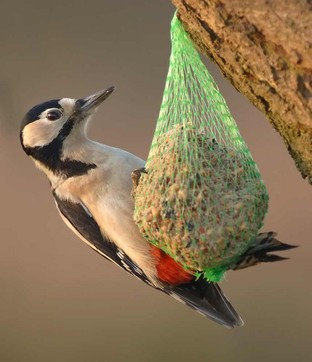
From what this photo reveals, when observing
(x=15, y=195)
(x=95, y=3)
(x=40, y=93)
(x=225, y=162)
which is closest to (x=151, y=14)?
(x=95, y=3)

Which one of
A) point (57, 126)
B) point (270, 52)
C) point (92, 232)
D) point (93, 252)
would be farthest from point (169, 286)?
point (93, 252)

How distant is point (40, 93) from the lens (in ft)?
15.2

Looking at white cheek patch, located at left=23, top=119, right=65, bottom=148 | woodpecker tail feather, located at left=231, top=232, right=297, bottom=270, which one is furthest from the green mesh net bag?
white cheek patch, located at left=23, top=119, right=65, bottom=148

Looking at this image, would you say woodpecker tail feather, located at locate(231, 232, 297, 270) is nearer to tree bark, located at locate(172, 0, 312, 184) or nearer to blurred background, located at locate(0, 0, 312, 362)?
tree bark, located at locate(172, 0, 312, 184)

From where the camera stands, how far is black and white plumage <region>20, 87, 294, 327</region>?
8.90 ft

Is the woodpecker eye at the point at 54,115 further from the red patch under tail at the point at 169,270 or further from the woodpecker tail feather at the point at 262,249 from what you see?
the woodpecker tail feather at the point at 262,249

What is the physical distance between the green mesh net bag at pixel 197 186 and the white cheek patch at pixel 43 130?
63cm

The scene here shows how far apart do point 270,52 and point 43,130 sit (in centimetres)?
132

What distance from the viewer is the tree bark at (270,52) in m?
1.66

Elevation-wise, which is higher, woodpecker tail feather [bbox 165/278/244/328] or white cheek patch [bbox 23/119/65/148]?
white cheek patch [bbox 23/119/65/148]

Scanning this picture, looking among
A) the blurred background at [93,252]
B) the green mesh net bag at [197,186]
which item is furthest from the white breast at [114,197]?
the blurred background at [93,252]

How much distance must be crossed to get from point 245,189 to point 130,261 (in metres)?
0.77

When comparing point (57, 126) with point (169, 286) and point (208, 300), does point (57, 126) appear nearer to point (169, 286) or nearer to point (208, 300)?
point (169, 286)

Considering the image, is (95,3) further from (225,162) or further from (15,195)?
(225,162)
